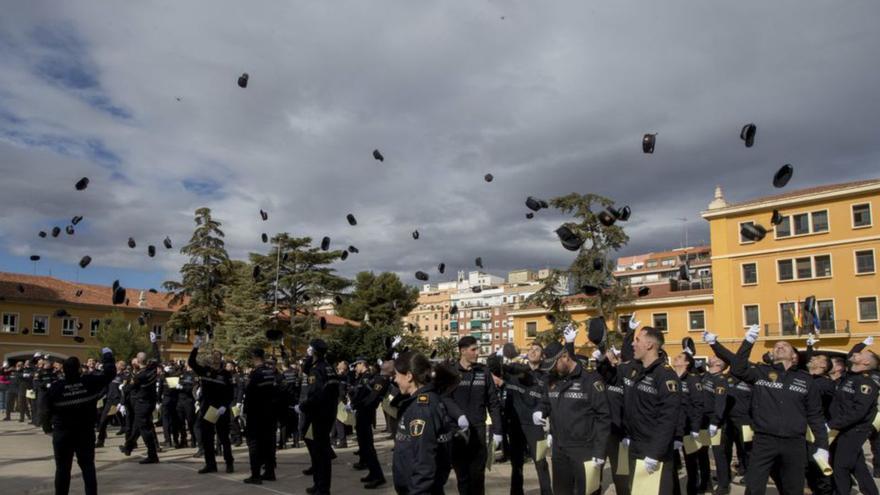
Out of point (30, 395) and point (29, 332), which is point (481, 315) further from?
point (30, 395)

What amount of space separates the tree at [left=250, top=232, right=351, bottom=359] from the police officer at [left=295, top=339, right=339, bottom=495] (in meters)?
45.0

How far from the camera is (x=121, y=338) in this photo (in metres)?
49.4

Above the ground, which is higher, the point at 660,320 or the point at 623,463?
the point at 660,320

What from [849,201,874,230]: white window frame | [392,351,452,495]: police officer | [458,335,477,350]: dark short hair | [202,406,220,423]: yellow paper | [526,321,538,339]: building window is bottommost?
[202,406,220,423]: yellow paper

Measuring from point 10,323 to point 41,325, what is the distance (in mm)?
2170

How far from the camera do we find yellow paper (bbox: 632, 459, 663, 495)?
639 centimetres

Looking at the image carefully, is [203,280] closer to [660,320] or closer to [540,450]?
[660,320]

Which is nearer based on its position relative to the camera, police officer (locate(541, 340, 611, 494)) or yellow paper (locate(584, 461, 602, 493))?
yellow paper (locate(584, 461, 602, 493))

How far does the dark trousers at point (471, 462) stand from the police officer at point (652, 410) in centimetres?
156

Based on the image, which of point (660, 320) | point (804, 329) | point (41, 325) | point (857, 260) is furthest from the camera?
point (660, 320)

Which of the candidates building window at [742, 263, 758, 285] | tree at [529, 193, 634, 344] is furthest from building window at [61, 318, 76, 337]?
building window at [742, 263, 758, 285]

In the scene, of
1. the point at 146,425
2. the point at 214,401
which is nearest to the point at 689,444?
the point at 214,401

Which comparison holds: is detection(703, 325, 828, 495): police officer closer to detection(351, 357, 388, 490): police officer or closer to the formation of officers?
the formation of officers

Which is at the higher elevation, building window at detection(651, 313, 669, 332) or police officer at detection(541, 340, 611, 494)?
building window at detection(651, 313, 669, 332)
